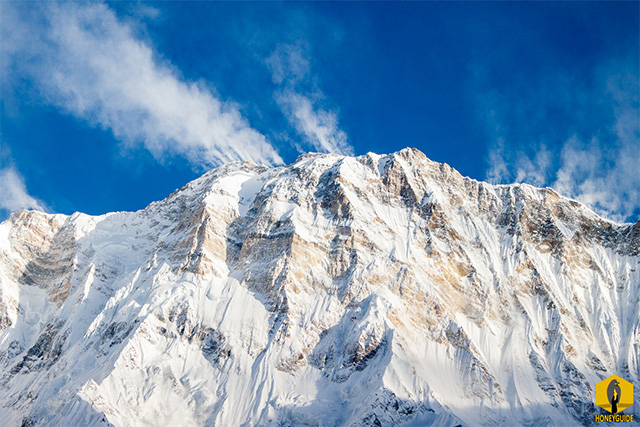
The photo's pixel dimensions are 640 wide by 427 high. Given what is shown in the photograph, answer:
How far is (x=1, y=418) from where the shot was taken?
16712 centimetres

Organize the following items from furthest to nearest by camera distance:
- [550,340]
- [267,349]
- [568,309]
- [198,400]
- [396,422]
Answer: [568,309]
[550,340]
[267,349]
[198,400]
[396,422]

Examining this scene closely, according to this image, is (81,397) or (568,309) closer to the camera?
(81,397)

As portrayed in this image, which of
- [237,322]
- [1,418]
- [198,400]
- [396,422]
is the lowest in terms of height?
[1,418]

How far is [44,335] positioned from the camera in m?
194

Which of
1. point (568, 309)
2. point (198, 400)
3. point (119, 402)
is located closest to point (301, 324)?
point (198, 400)

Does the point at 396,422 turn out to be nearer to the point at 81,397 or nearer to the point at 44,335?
the point at 81,397

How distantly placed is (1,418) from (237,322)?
66.4m

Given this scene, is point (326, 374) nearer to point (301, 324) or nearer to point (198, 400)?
point (301, 324)

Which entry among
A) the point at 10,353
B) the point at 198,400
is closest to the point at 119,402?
the point at 198,400

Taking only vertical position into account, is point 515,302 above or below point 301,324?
above

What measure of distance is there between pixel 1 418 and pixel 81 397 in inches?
1422

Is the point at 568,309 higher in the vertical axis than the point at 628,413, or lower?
higher

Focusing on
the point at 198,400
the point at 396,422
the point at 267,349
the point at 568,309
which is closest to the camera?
the point at 396,422

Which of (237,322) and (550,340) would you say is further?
(550,340)
